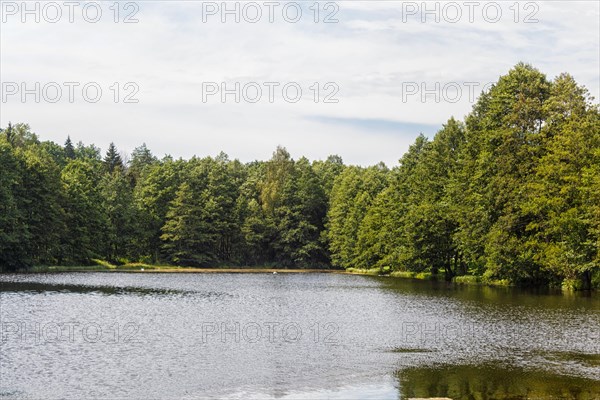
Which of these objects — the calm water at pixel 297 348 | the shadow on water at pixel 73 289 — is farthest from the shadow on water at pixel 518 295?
the shadow on water at pixel 73 289

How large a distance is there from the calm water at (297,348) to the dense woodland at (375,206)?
1592 cm

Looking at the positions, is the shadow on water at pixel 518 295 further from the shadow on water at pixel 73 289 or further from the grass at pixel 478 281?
the shadow on water at pixel 73 289

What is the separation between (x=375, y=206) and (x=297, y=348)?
95.5m

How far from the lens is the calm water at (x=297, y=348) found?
26.3 m

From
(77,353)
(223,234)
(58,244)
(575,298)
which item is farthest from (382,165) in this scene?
(77,353)

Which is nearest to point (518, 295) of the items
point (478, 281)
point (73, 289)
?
point (478, 281)

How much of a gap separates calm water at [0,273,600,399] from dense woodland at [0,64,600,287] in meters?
15.9

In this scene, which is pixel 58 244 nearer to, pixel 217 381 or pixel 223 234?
pixel 223 234

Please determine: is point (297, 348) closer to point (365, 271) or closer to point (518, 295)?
point (518, 295)

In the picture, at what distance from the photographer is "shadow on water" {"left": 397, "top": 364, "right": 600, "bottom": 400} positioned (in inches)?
997

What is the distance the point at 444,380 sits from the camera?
91.7 feet

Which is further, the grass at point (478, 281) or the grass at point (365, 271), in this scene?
the grass at point (365, 271)

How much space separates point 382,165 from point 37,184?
10084 cm

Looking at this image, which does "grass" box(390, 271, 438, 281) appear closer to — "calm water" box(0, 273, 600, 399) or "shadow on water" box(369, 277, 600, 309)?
"shadow on water" box(369, 277, 600, 309)
